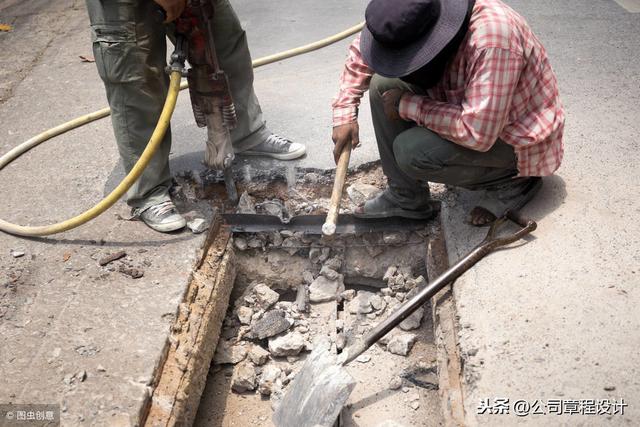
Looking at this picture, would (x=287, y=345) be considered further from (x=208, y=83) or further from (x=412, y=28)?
(x=412, y=28)

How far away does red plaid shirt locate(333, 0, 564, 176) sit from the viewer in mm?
2107

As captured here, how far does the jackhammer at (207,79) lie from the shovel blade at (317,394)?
1.21 m

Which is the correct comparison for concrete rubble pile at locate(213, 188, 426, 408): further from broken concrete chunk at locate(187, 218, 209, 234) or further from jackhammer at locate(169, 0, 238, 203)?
jackhammer at locate(169, 0, 238, 203)

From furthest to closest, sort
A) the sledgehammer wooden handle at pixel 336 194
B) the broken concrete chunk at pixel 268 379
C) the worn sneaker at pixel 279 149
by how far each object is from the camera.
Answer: the worn sneaker at pixel 279 149
the broken concrete chunk at pixel 268 379
the sledgehammer wooden handle at pixel 336 194

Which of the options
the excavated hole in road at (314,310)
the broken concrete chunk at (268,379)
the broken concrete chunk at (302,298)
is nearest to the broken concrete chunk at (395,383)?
the excavated hole in road at (314,310)

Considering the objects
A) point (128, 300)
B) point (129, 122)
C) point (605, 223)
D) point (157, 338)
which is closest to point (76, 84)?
point (129, 122)

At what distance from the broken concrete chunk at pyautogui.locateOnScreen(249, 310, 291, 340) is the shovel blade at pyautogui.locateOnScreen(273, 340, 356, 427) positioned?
1.74ft

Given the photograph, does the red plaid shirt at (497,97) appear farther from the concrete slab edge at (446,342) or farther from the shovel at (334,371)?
the concrete slab edge at (446,342)

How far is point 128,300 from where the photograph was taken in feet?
8.20

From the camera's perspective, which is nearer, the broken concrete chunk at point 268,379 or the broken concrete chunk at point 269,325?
the broken concrete chunk at point 268,379

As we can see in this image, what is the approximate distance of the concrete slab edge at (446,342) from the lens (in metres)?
2.06

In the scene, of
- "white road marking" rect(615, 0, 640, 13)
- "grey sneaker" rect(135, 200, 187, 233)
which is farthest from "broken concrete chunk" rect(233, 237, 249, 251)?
"white road marking" rect(615, 0, 640, 13)

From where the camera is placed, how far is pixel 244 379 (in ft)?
8.93

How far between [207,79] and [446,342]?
1.66 m
